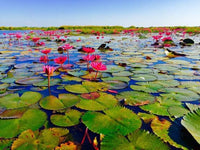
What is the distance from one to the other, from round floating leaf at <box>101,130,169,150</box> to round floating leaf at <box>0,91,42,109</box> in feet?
2.80

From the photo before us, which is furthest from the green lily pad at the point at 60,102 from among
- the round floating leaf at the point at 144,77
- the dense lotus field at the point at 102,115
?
the round floating leaf at the point at 144,77

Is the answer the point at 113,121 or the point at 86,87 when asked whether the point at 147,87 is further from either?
the point at 113,121

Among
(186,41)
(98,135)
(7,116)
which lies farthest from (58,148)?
(186,41)

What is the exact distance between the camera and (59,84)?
192 cm

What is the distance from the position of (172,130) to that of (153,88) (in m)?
0.75

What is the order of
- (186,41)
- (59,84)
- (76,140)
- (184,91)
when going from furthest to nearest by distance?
(186,41) < (59,84) < (184,91) < (76,140)

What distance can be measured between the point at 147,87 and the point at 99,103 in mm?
670

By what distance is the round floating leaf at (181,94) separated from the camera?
4.83 feet

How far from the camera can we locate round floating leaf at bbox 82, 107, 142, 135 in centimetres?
100

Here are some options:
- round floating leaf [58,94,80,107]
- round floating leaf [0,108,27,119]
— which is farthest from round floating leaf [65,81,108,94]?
round floating leaf [0,108,27,119]

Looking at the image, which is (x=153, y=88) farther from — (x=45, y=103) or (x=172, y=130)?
(x=45, y=103)

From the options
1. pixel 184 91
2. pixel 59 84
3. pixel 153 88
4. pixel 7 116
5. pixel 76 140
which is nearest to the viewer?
pixel 76 140

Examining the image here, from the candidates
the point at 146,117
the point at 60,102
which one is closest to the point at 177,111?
the point at 146,117

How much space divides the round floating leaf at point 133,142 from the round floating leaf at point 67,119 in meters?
0.34
